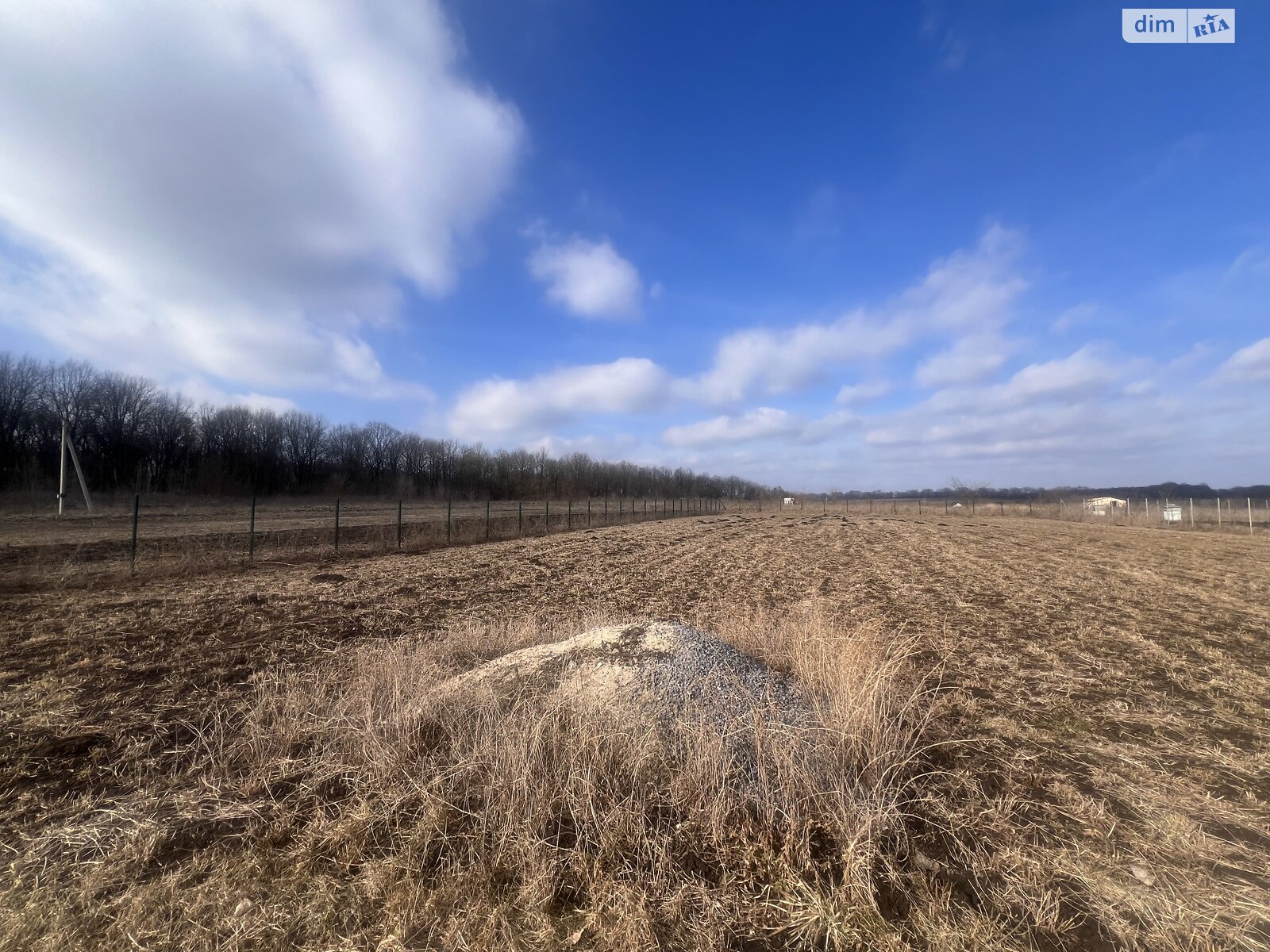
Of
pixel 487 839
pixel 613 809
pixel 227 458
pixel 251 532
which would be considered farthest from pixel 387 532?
pixel 227 458

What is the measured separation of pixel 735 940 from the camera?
2658 mm

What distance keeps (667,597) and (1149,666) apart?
8168 mm

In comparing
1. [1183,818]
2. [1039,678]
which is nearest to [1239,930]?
[1183,818]

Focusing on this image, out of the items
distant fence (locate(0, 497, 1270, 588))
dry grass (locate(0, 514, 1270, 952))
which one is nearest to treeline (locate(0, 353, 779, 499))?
distant fence (locate(0, 497, 1270, 588))

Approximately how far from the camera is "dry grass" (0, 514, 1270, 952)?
2707 millimetres

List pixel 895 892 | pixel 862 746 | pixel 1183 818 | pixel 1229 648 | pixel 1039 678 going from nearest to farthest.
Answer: pixel 895 892 → pixel 1183 818 → pixel 862 746 → pixel 1039 678 → pixel 1229 648

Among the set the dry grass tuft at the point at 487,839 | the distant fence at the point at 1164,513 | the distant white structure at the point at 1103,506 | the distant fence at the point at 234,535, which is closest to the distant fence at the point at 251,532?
the distant fence at the point at 234,535

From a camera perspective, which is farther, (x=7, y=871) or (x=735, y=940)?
(x=7, y=871)

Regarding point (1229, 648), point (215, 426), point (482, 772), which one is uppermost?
point (215, 426)

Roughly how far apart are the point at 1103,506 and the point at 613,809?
7905 cm

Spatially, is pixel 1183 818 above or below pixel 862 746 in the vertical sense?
below

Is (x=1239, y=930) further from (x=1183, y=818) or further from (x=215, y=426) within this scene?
(x=215, y=426)

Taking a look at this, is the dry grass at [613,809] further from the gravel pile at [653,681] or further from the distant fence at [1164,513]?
the distant fence at [1164,513]

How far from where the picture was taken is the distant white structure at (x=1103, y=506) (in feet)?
190
